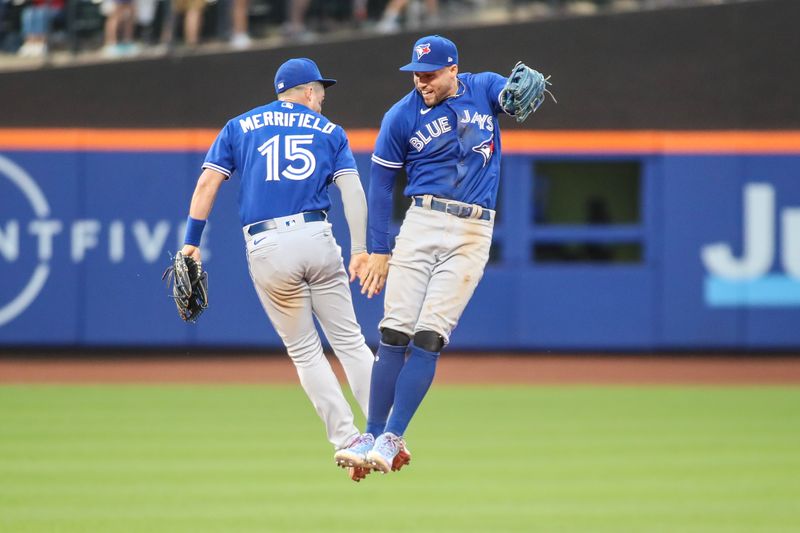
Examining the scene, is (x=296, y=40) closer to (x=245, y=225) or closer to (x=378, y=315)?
(x=378, y=315)

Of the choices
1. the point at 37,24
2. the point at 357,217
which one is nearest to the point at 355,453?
the point at 357,217

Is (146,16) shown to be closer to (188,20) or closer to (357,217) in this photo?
(188,20)

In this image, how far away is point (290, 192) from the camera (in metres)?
6.05

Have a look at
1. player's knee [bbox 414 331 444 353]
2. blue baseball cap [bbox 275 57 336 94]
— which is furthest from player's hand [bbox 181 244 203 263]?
player's knee [bbox 414 331 444 353]

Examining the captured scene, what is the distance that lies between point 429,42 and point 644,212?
11.0 meters

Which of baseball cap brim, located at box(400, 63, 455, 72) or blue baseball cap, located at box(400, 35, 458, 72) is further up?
blue baseball cap, located at box(400, 35, 458, 72)

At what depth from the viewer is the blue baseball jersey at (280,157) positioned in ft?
19.5

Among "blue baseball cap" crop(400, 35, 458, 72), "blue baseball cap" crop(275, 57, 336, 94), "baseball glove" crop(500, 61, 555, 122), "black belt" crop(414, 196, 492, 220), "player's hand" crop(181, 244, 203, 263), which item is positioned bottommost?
"player's hand" crop(181, 244, 203, 263)

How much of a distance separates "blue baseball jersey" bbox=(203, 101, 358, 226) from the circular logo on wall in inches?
416

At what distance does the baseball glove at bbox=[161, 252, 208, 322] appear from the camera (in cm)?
595

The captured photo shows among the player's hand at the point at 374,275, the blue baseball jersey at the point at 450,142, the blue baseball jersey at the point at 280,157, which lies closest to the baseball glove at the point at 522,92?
the blue baseball jersey at the point at 450,142

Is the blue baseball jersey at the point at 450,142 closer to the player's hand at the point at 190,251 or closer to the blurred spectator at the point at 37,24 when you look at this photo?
the player's hand at the point at 190,251

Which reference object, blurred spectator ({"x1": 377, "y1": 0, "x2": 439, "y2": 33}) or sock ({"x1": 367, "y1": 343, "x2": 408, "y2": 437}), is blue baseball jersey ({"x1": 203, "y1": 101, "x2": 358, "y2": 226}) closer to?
sock ({"x1": 367, "y1": 343, "x2": 408, "y2": 437})

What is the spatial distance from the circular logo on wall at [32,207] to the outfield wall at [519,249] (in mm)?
16
